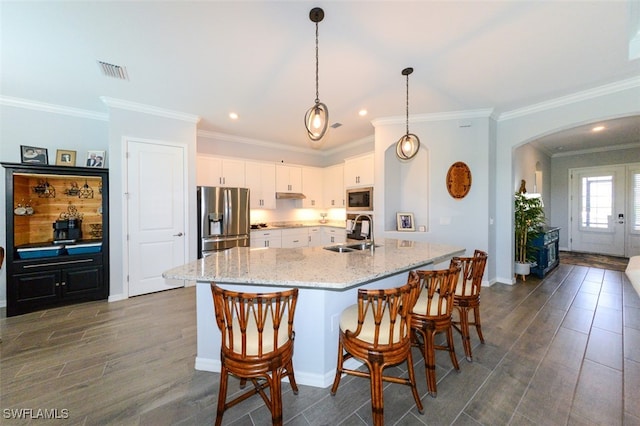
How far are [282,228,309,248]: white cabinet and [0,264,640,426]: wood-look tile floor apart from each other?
267cm

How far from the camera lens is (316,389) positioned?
1.80 meters

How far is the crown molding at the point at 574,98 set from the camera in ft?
9.91

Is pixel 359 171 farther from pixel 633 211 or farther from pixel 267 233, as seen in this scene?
pixel 633 211

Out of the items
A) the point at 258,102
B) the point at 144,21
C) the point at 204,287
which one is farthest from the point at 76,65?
the point at 204,287

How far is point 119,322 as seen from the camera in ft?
9.33

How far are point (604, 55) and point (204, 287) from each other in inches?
179

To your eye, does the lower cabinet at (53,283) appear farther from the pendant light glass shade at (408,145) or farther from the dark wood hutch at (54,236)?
the pendant light glass shade at (408,145)

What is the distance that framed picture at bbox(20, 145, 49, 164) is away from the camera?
3.35 meters

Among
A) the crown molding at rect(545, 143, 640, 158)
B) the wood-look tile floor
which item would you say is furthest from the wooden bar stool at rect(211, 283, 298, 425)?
the crown molding at rect(545, 143, 640, 158)

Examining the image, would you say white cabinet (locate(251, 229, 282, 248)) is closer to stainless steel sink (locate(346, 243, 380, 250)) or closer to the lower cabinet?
the lower cabinet

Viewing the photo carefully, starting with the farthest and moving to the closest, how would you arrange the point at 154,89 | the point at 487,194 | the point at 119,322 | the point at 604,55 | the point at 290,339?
the point at 487,194
the point at 154,89
the point at 119,322
the point at 604,55
the point at 290,339

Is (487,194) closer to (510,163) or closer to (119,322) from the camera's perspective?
(510,163)

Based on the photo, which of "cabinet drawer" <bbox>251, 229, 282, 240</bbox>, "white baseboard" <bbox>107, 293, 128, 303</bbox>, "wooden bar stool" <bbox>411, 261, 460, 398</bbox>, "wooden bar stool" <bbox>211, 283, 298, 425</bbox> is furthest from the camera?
"cabinet drawer" <bbox>251, 229, 282, 240</bbox>

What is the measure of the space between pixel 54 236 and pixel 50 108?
1.91 meters
